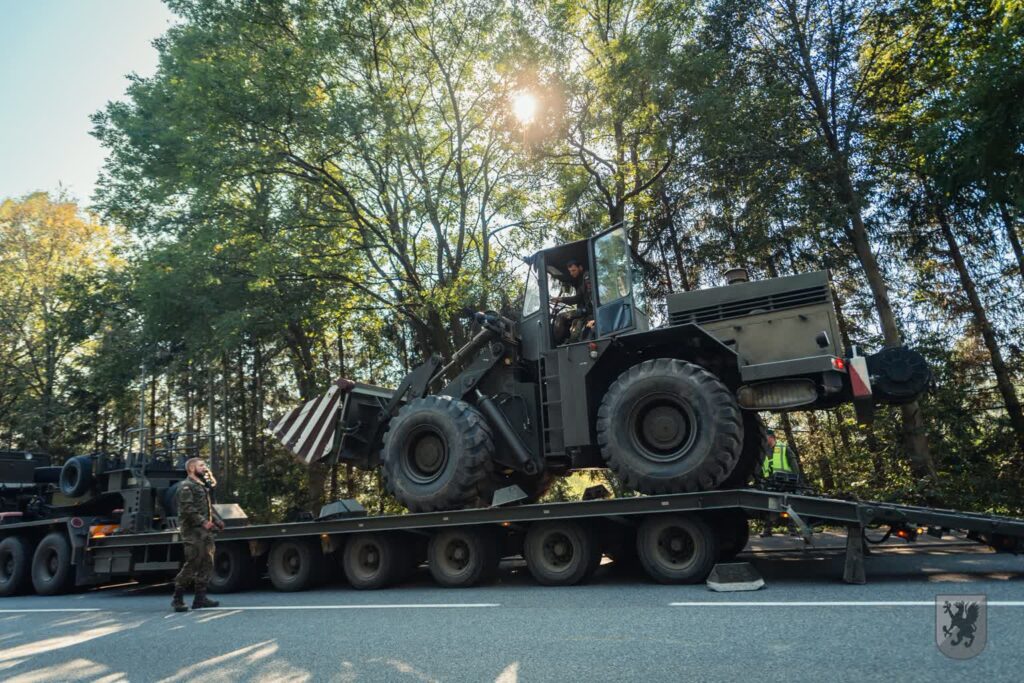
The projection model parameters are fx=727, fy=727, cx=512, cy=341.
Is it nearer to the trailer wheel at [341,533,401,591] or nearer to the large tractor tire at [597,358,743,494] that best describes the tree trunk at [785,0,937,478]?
the large tractor tire at [597,358,743,494]

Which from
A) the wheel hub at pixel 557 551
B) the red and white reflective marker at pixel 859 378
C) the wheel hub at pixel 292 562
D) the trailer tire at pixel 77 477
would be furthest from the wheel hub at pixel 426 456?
the trailer tire at pixel 77 477

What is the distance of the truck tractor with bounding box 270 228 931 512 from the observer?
723 cm

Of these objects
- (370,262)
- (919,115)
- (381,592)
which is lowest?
(381,592)

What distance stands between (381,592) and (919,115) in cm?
1523

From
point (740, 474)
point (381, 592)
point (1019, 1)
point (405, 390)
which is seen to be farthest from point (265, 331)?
point (1019, 1)

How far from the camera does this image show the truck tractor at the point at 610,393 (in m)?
7.23

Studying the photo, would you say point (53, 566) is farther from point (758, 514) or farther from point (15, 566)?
point (758, 514)

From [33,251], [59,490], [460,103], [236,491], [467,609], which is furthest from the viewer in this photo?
[33,251]

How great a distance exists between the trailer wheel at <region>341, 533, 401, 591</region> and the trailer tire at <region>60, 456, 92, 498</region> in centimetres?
535

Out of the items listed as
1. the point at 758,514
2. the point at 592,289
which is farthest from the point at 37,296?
the point at 758,514

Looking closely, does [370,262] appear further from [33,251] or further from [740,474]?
[33,251]

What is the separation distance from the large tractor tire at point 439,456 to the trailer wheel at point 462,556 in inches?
14.3

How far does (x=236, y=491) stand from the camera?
76.0 feet

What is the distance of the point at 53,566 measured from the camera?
38.8ft
